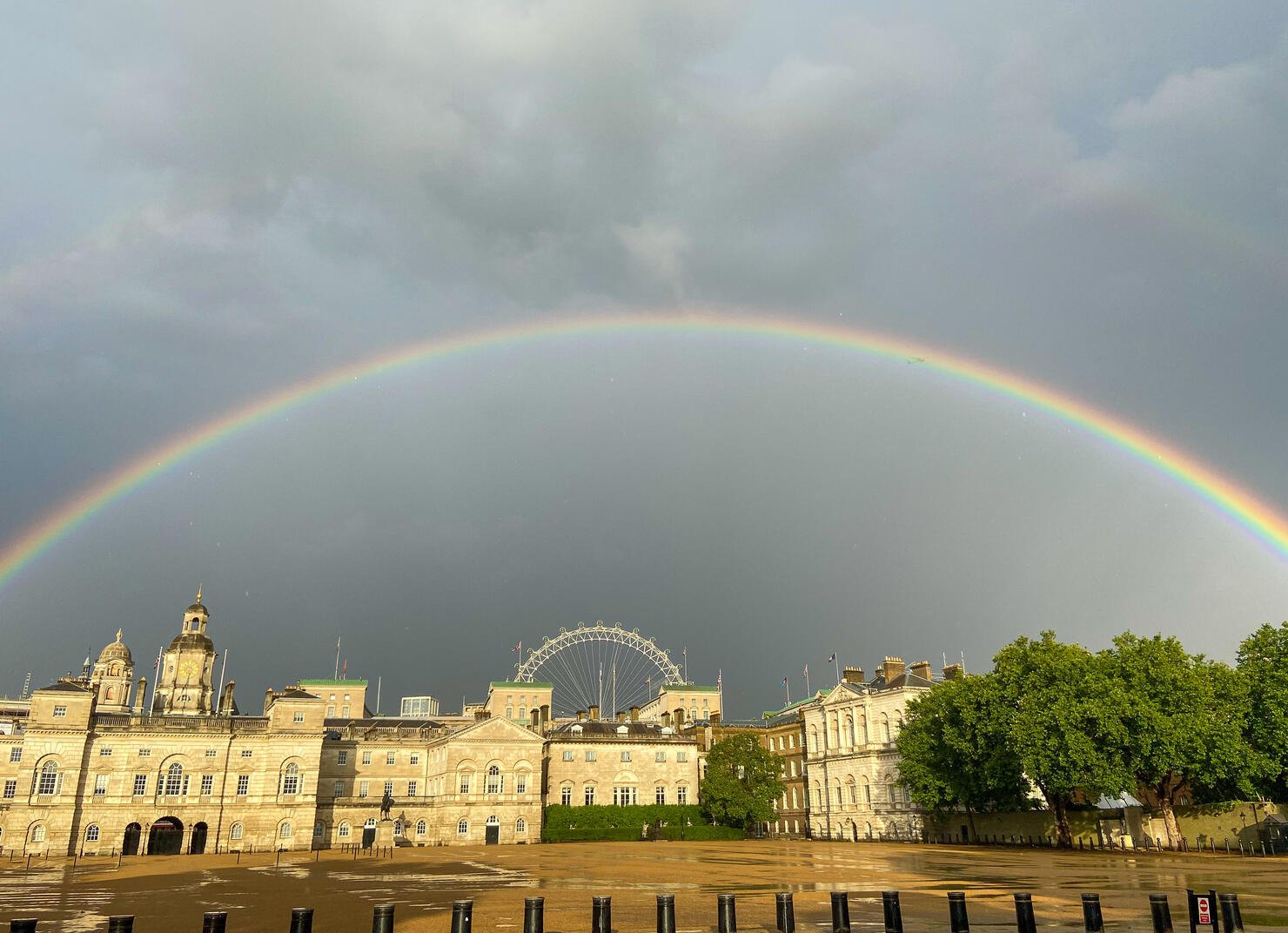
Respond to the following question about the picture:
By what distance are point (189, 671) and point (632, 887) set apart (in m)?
82.5

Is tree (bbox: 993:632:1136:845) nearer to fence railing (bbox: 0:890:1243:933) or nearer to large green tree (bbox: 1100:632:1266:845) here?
large green tree (bbox: 1100:632:1266:845)

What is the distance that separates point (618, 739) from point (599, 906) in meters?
72.3

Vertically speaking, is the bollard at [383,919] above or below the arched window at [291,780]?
below

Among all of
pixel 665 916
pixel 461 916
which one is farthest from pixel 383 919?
pixel 665 916

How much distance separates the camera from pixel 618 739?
8550cm

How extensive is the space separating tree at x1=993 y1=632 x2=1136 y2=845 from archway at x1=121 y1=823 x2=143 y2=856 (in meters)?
64.3

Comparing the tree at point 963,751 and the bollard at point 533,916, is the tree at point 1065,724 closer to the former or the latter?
the tree at point 963,751

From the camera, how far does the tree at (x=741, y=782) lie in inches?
3076

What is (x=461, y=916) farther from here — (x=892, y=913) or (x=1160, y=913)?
(x=1160, y=913)

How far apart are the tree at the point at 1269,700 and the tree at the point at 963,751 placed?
13306 mm

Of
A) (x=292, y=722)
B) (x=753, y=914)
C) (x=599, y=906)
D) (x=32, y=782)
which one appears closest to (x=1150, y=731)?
(x=753, y=914)

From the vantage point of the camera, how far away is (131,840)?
68.5m

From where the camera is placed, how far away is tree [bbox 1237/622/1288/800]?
50188 mm

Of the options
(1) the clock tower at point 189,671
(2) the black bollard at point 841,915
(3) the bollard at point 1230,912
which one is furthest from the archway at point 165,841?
(3) the bollard at point 1230,912
